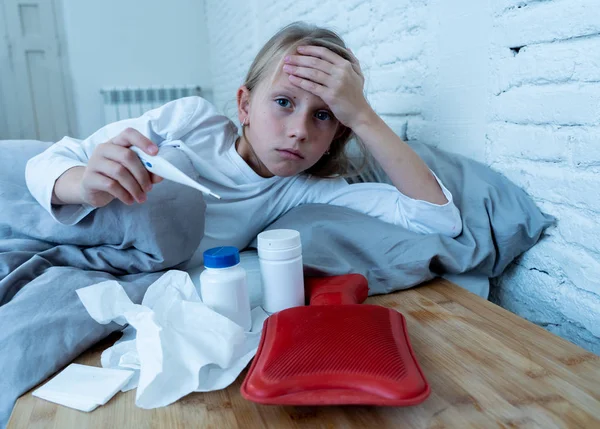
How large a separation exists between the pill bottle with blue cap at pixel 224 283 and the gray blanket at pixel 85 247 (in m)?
0.15

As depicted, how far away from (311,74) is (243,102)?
251 mm

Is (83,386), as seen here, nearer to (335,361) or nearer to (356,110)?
(335,361)

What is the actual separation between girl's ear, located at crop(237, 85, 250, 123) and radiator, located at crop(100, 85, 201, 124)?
2.58 m

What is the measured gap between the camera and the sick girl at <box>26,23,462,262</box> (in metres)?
0.81

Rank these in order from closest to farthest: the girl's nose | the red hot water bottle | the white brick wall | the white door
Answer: the red hot water bottle < the white brick wall < the girl's nose < the white door

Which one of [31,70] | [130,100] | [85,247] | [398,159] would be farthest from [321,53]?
[31,70]

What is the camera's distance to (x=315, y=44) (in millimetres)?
981

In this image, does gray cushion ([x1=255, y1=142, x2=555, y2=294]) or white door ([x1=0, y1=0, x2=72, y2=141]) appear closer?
gray cushion ([x1=255, y1=142, x2=555, y2=294])

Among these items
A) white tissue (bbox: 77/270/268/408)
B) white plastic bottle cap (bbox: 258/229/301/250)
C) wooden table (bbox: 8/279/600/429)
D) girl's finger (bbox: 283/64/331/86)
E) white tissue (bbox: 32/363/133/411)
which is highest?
girl's finger (bbox: 283/64/331/86)

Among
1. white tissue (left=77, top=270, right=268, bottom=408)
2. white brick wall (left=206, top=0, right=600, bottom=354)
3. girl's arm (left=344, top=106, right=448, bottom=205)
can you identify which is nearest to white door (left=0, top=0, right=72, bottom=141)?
white brick wall (left=206, top=0, right=600, bottom=354)

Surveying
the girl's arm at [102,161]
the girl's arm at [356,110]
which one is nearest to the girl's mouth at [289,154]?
the girl's arm at [356,110]

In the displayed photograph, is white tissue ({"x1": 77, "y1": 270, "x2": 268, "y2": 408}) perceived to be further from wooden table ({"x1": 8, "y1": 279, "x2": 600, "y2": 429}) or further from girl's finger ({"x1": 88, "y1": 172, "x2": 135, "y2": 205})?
girl's finger ({"x1": 88, "y1": 172, "x2": 135, "y2": 205})

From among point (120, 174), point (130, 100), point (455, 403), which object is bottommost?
point (455, 403)

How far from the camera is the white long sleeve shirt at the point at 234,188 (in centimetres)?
96
